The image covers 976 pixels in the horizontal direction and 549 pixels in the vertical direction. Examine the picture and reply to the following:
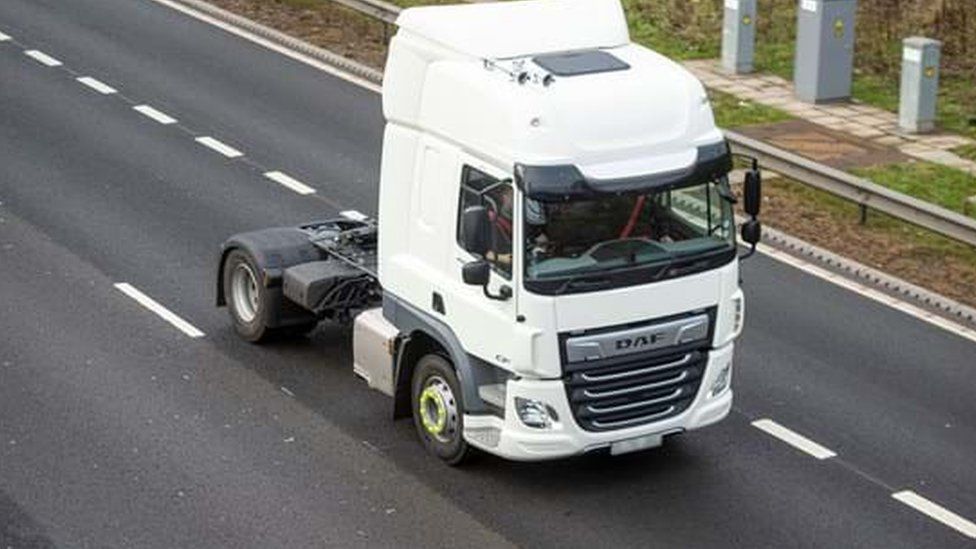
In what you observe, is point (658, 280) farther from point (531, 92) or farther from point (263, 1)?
point (263, 1)

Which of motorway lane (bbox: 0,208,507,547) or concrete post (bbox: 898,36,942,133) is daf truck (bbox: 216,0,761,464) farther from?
concrete post (bbox: 898,36,942,133)

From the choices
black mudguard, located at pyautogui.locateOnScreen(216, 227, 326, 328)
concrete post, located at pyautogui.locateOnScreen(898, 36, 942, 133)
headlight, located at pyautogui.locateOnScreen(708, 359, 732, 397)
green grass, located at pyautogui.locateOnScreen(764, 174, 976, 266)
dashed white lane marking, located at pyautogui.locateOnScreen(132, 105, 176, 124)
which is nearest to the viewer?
headlight, located at pyautogui.locateOnScreen(708, 359, 732, 397)

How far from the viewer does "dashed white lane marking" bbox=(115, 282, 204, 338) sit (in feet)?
62.4

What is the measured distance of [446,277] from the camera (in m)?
15.9

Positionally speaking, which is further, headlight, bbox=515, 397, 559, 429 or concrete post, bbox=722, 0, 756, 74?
concrete post, bbox=722, 0, 756, 74

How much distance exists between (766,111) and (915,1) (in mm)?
5389

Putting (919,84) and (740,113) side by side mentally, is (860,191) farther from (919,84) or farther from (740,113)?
(740,113)

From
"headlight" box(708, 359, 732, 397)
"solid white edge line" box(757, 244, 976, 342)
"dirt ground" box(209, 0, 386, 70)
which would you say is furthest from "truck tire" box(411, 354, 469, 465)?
"dirt ground" box(209, 0, 386, 70)

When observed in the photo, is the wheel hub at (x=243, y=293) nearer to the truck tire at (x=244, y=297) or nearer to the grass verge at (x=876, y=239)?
the truck tire at (x=244, y=297)

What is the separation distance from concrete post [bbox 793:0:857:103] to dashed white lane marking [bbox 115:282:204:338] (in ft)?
32.3

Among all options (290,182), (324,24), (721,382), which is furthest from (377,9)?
(721,382)

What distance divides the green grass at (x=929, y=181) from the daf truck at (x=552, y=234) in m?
7.17

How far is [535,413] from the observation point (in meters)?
15.4

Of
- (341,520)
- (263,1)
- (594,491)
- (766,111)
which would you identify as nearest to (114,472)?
(341,520)
